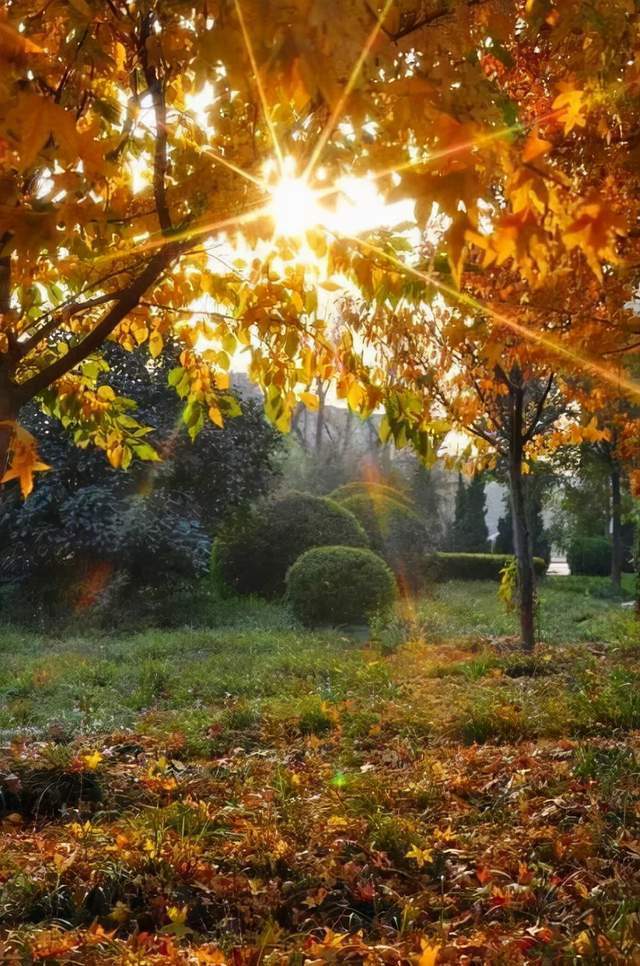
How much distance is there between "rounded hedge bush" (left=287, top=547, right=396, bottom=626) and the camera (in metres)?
12.9

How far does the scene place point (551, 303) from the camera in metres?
4.81

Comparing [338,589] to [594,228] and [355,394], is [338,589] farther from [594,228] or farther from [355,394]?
[594,228]

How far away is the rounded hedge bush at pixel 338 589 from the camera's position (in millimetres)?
12938

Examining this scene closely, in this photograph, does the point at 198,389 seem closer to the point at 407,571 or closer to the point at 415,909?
the point at 415,909

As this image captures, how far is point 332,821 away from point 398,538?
14.3 m

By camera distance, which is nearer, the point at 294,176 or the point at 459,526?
the point at 294,176

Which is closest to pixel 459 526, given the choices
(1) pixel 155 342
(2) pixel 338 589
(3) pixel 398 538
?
(3) pixel 398 538

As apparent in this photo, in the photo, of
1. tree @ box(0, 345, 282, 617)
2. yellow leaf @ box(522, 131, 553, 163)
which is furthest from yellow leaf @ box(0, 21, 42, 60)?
tree @ box(0, 345, 282, 617)

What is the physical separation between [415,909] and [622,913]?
0.63 m

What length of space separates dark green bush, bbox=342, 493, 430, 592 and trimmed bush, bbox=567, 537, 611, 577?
959 centimetres

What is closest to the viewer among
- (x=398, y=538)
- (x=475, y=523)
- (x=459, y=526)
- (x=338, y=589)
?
(x=338, y=589)

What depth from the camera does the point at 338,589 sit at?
12.9m

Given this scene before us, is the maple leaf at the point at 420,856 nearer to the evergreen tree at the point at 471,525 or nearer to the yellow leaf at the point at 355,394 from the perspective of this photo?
the yellow leaf at the point at 355,394

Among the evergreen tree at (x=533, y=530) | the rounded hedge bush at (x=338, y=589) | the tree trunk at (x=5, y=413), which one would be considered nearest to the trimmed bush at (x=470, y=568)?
the evergreen tree at (x=533, y=530)
